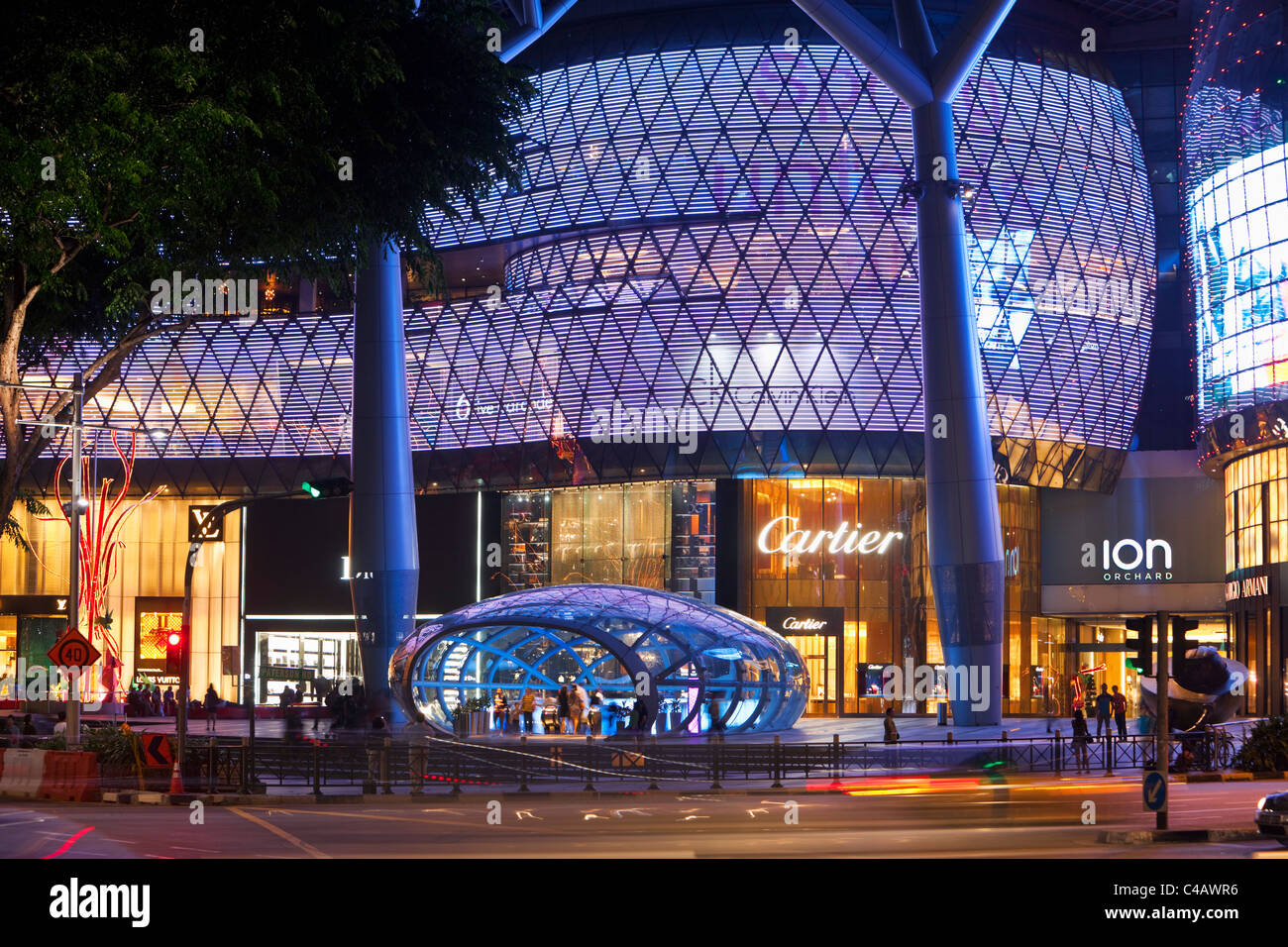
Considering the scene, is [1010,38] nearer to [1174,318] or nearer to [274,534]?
[1174,318]

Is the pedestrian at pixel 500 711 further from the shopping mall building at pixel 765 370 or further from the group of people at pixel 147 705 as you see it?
the shopping mall building at pixel 765 370

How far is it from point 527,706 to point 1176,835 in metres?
25.2

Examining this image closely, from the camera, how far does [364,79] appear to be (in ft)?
80.3

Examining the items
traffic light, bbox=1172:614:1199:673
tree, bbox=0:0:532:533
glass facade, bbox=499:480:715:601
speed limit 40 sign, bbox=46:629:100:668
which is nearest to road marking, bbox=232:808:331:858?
speed limit 40 sign, bbox=46:629:100:668

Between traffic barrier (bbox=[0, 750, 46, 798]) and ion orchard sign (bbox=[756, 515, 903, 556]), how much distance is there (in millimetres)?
37269

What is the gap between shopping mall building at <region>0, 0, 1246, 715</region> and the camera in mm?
63656

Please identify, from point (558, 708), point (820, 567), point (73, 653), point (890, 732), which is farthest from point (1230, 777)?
point (820, 567)

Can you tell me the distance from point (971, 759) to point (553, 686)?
475 inches

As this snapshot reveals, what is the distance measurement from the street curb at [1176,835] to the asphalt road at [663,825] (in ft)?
1.10

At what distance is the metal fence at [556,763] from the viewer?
101ft

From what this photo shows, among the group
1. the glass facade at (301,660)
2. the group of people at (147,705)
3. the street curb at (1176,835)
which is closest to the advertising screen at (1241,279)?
the glass facade at (301,660)

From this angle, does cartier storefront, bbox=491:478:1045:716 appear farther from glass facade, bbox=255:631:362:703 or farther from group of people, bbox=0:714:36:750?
group of people, bbox=0:714:36:750

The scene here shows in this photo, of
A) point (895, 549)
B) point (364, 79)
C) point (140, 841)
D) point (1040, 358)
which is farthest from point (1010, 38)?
point (140, 841)
